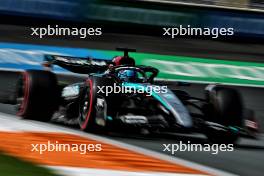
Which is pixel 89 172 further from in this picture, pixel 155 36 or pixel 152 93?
pixel 155 36

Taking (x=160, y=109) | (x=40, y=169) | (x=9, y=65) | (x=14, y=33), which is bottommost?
(x=40, y=169)

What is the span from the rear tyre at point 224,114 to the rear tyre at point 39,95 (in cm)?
199

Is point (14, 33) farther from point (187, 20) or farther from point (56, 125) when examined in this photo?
point (56, 125)

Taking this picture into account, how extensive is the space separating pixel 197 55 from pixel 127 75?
27.2 ft

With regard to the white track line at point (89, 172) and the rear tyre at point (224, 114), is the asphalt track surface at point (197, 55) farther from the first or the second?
the white track line at point (89, 172)

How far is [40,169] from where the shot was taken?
541cm

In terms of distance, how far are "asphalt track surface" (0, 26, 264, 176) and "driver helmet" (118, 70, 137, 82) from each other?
27.9 inches

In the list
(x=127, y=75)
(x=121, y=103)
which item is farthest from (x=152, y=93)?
(x=127, y=75)

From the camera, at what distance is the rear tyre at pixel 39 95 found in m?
8.74

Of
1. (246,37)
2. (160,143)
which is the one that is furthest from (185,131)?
(246,37)

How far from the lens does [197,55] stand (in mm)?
16859

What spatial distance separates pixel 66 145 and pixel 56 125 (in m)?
2.13

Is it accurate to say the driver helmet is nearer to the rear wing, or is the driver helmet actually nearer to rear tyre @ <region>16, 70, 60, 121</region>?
the rear wing

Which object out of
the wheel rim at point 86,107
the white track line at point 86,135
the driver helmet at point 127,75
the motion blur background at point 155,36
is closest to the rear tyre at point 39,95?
the white track line at point 86,135
